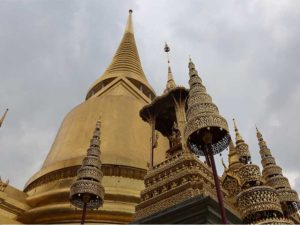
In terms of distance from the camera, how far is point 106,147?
14.3 m

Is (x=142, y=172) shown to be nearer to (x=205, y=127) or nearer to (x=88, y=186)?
(x=88, y=186)

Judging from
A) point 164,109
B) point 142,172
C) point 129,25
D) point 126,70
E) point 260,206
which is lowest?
point 260,206

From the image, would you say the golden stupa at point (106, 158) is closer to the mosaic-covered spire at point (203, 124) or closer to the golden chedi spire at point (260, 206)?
the mosaic-covered spire at point (203, 124)

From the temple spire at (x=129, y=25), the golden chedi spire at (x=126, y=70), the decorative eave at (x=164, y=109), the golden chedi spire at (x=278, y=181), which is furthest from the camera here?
the temple spire at (x=129, y=25)

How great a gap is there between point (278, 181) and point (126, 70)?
1461cm

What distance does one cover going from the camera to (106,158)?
43.6 ft

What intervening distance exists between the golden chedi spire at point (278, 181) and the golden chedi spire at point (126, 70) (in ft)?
40.3

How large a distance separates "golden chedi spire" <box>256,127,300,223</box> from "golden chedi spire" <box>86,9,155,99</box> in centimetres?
1227

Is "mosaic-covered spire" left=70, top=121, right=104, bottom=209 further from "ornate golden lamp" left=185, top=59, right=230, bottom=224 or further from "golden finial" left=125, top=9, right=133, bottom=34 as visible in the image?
"golden finial" left=125, top=9, right=133, bottom=34

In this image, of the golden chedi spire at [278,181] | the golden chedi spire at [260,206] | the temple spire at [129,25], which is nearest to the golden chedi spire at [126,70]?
the temple spire at [129,25]

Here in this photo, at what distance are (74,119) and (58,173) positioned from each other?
387 cm

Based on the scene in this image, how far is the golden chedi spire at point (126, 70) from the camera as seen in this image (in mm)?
20828

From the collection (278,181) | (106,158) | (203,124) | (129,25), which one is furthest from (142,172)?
(129,25)

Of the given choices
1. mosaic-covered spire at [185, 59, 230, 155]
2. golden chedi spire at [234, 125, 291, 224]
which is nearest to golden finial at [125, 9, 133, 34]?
mosaic-covered spire at [185, 59, 230, 155]
